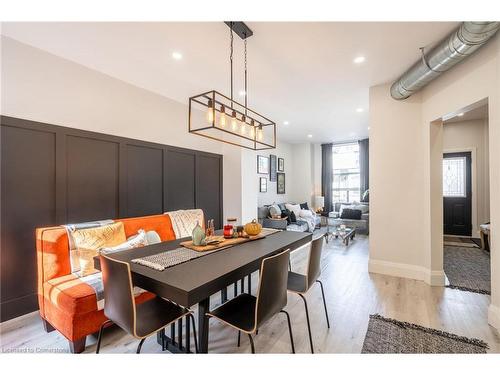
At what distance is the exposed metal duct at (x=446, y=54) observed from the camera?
192 cm

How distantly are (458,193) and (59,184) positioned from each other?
812 cm

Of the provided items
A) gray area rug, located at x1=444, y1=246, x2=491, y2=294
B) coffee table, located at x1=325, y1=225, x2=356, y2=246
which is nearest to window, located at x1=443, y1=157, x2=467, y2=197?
gray area rug, located at x1=444, y1=246, x2=491, y2=294

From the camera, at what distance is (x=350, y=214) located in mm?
6520

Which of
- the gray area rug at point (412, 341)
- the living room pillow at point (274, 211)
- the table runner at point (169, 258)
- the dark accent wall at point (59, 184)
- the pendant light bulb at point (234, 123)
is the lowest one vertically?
the gray area rug at point (412, 341)

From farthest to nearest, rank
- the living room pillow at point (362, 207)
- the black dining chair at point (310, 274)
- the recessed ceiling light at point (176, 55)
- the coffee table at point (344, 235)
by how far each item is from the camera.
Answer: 1. the living room pillow at point (362, 207)
2. the coffee table at point (344, 235)
3. the recessed ceiling light at point (176, 55)
4. the black dining chair at point (310, 274)

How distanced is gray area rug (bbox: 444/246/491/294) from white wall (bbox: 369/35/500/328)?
34 centimetres

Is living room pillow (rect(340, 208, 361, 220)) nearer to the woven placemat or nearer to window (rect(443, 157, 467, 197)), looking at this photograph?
window (rect(443, 157, 467, 197))

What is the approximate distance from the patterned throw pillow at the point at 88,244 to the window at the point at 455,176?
744cm

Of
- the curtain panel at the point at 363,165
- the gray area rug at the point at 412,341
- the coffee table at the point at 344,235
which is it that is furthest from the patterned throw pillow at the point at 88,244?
the curtain panel at the point at 363,165

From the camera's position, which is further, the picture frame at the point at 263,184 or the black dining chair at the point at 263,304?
the picture frame at the point at 263,184

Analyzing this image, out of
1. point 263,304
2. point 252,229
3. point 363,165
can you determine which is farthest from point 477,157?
point 263,304

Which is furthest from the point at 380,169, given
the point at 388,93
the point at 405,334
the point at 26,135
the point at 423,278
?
the point at 26,135

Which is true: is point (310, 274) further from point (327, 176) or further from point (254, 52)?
point (327, 176)

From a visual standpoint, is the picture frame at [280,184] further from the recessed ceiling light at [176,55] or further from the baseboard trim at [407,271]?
the recessed ceiling light at [176,55]
